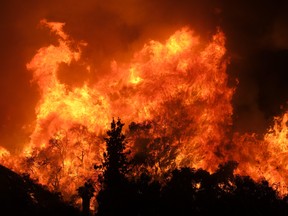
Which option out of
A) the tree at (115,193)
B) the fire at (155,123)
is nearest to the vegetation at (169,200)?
the tree at (115,193)

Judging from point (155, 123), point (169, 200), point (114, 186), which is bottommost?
point (169, 200)

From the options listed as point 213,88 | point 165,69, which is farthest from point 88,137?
point 213,88

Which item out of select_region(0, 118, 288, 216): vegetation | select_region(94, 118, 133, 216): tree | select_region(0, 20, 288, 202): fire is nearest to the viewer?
select_region(0, 118, 288, 216): vegetation

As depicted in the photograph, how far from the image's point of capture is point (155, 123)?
44.6m

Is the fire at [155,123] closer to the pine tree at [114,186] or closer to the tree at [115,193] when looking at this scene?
the pine tree at [114,186]

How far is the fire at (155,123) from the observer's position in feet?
143

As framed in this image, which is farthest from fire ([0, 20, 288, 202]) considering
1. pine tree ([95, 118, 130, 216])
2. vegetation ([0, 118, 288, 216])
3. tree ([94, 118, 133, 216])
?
vegetation ([0, 118, 288, 216])

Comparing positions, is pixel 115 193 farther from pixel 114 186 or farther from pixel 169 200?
pixel 169 200

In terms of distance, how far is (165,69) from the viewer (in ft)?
153

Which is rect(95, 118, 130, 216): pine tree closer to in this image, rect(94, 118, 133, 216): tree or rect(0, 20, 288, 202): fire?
rect(94, 118, 133, 216): tree

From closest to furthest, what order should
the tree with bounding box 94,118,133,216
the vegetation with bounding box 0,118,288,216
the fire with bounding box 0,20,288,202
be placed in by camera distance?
the vegetation with bounding box 0,118,288,216
the tree with bounding box 94,118,133,216
the fire with bounding box 0,20,288,202

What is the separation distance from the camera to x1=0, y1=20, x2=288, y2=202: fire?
4344 cm

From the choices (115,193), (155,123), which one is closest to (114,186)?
(115,193)

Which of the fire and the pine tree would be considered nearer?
the pine tree
